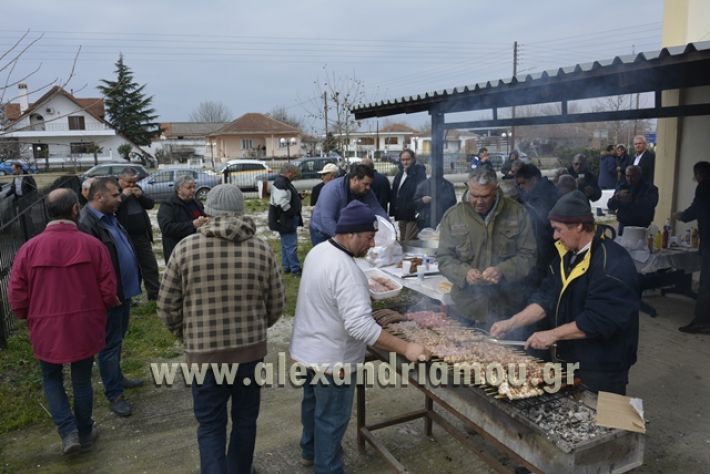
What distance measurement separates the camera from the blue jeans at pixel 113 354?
4215 millimetres

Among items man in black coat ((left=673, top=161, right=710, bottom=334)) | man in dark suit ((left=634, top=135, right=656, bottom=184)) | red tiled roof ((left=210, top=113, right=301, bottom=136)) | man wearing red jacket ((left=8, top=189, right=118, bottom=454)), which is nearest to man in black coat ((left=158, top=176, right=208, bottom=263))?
man wearing red jacket ((left=8, top=189, right=118, bottom=454))

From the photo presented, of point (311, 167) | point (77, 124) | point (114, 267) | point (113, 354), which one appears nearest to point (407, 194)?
point (114, 267)

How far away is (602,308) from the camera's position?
265cm

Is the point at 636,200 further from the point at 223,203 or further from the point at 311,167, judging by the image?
the point at 311,167

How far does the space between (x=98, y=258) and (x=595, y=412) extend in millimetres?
3329

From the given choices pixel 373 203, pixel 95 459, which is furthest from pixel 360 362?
pixel 373 203

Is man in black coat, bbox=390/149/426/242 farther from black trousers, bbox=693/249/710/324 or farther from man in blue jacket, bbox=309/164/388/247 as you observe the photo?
black trousers, bbox=693/249/710/324

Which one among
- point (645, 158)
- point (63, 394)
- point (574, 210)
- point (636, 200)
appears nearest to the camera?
point (574, 210)

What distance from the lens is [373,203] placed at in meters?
5.41

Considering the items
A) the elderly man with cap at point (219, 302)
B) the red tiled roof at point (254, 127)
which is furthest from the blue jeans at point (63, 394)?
the red tiled roof at point (254, 127)

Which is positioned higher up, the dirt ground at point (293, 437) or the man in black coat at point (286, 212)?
the man in black coat at point (286, 212)

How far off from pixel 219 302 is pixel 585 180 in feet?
26.3

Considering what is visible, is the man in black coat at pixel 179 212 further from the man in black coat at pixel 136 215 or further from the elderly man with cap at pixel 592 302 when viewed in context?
the elderly man with cap at pixel 592 302

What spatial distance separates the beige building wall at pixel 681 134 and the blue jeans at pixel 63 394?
28.2 ft
